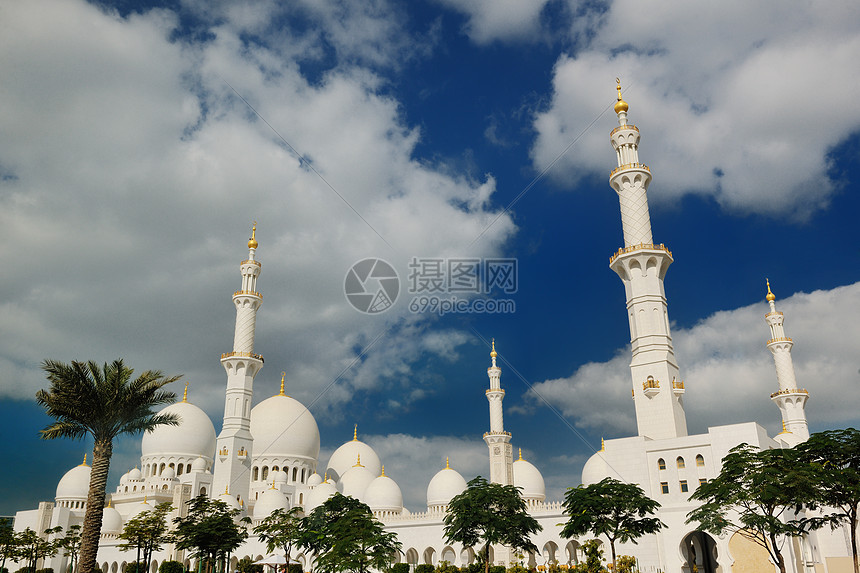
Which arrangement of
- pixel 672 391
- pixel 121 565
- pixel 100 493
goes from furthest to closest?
pixel 121 565 < pixel 672 391 < pixel 100 493

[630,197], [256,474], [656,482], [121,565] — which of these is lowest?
[121,565]

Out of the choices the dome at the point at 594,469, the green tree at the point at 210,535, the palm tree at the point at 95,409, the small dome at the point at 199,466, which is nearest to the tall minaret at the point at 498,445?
the dome at the point at 594,469

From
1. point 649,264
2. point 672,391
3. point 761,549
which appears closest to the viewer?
point 761,549

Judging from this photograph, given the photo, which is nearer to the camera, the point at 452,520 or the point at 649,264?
the point at 452,520

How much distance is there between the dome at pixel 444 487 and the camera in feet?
169

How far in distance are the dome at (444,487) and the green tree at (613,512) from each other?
23.2 metres

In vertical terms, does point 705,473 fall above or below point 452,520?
above

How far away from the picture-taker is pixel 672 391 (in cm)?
3569

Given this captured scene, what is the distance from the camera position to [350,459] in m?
67.2

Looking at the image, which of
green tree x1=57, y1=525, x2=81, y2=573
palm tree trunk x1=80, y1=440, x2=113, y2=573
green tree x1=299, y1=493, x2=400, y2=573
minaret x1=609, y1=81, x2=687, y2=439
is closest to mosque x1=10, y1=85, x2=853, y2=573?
minaret x1=609, y1=81, x2=687, y2=439

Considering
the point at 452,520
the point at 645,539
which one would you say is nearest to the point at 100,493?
the point at 452,520

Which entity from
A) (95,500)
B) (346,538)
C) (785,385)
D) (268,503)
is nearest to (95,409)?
(95,500)

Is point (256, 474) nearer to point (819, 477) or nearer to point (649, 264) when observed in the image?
point (649, 264)

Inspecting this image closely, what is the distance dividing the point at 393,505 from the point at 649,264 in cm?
2882
